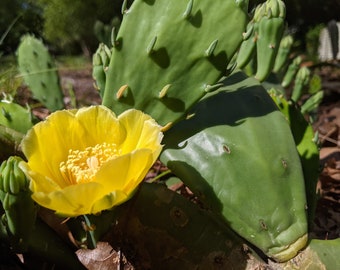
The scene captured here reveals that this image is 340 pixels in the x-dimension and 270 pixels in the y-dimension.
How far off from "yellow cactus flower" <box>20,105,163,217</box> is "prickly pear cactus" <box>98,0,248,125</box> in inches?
5.3

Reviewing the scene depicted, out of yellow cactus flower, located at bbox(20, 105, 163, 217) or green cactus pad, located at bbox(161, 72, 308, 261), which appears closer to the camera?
yellow cactus flower, located at bbox(20, 105, 163, 217)

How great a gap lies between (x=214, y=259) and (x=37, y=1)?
7707 millimetres

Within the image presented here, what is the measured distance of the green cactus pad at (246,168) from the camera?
916mm

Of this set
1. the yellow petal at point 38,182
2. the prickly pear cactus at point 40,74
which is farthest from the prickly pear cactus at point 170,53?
the prickly pear cactus at point 40,74

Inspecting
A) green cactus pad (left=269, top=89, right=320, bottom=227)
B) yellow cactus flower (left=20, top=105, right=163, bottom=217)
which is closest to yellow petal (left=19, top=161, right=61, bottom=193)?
yellow cactus flower (left=20, top=105, right=163, bottom=217)

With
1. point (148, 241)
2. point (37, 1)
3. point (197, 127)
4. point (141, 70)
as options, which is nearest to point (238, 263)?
point (148, 241)

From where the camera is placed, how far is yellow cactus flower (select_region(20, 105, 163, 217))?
744mm

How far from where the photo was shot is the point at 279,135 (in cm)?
101

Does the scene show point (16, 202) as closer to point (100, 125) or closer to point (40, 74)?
point (100, 125)

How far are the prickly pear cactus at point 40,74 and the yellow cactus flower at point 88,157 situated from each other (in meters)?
0.98

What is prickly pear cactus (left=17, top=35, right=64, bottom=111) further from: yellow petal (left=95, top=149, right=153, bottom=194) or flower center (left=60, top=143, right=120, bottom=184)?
yellow petal (left=95, top=149, right=153, bottom=194)

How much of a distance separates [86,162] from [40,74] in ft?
3.72

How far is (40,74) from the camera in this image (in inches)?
75.3

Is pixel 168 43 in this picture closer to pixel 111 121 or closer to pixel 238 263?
pixel 111 121
